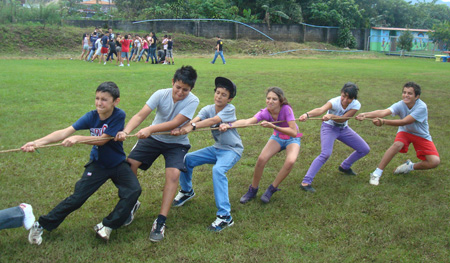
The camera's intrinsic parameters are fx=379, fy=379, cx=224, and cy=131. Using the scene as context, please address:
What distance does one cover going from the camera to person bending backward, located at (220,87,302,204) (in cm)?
501

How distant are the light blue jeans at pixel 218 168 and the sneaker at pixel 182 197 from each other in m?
0.06

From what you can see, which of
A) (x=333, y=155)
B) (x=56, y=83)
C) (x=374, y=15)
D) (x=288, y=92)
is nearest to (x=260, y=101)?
(x=288, y=92)

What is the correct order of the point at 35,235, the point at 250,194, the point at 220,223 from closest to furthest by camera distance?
the point at 35,235
the point at 220,223
the point at 250,194

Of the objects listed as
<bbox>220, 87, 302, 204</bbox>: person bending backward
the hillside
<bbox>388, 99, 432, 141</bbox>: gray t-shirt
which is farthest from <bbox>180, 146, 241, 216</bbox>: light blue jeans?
the hillside

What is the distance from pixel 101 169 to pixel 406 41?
46.7 meters

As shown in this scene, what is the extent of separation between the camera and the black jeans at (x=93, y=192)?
3.92 m

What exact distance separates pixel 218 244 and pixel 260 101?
26.2 feet

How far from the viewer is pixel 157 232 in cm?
403

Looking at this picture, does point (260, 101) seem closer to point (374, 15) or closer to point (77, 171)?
point (77, 171)

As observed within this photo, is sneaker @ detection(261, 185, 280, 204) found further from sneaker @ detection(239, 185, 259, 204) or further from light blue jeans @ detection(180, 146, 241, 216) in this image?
light blue jeans @ detection(180, 146, 241, 216)

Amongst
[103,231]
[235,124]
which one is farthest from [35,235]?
[235,124]

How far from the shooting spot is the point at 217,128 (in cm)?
472

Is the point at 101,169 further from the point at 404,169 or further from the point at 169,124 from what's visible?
the point at 404,169

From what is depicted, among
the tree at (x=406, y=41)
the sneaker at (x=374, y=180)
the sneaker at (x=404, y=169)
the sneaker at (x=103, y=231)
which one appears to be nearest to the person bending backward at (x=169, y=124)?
the sneaker at (x=103, y=231)
